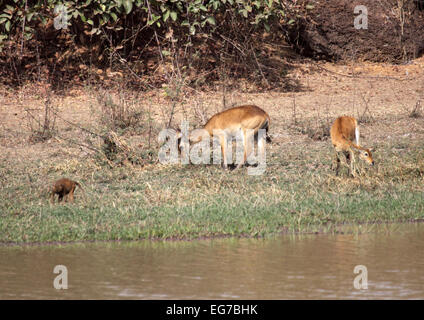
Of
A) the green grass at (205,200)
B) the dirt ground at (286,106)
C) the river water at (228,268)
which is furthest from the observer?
the dirt ground at (286,106)

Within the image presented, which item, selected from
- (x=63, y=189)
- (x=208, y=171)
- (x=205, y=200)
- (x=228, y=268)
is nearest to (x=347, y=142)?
(x=208, y=171)

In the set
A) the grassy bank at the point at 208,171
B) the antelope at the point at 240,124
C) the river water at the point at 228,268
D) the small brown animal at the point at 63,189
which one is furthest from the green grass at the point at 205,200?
the antelope at the point at 240,124

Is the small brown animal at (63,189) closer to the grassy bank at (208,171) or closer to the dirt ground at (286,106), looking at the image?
the grassy bank at (208,171)

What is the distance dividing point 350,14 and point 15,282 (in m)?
12.5

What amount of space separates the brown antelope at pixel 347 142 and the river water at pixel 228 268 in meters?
2.06

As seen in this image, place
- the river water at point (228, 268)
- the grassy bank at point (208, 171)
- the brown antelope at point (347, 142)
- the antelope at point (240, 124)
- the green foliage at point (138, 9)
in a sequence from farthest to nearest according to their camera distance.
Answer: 1. the green foliage at point (138, 9)
2. the antelope at point (240, 124)
3. the brown antelope at point (347, 142)
4. the grassy bank at point (208, 171)
5. the river water at point (228, 268)

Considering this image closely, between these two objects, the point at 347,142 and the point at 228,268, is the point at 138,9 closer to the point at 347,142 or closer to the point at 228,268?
the point at 347,142

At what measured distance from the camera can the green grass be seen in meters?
7.03

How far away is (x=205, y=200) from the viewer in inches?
320

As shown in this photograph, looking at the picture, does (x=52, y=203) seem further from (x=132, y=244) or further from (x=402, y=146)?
(x=402, y=146)

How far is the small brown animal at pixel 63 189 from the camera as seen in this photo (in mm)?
7824

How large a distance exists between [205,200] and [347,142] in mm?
2262

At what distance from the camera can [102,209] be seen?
303 inches

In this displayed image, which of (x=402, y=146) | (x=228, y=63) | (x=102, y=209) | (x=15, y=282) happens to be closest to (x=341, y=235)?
(x=102, y=209)
